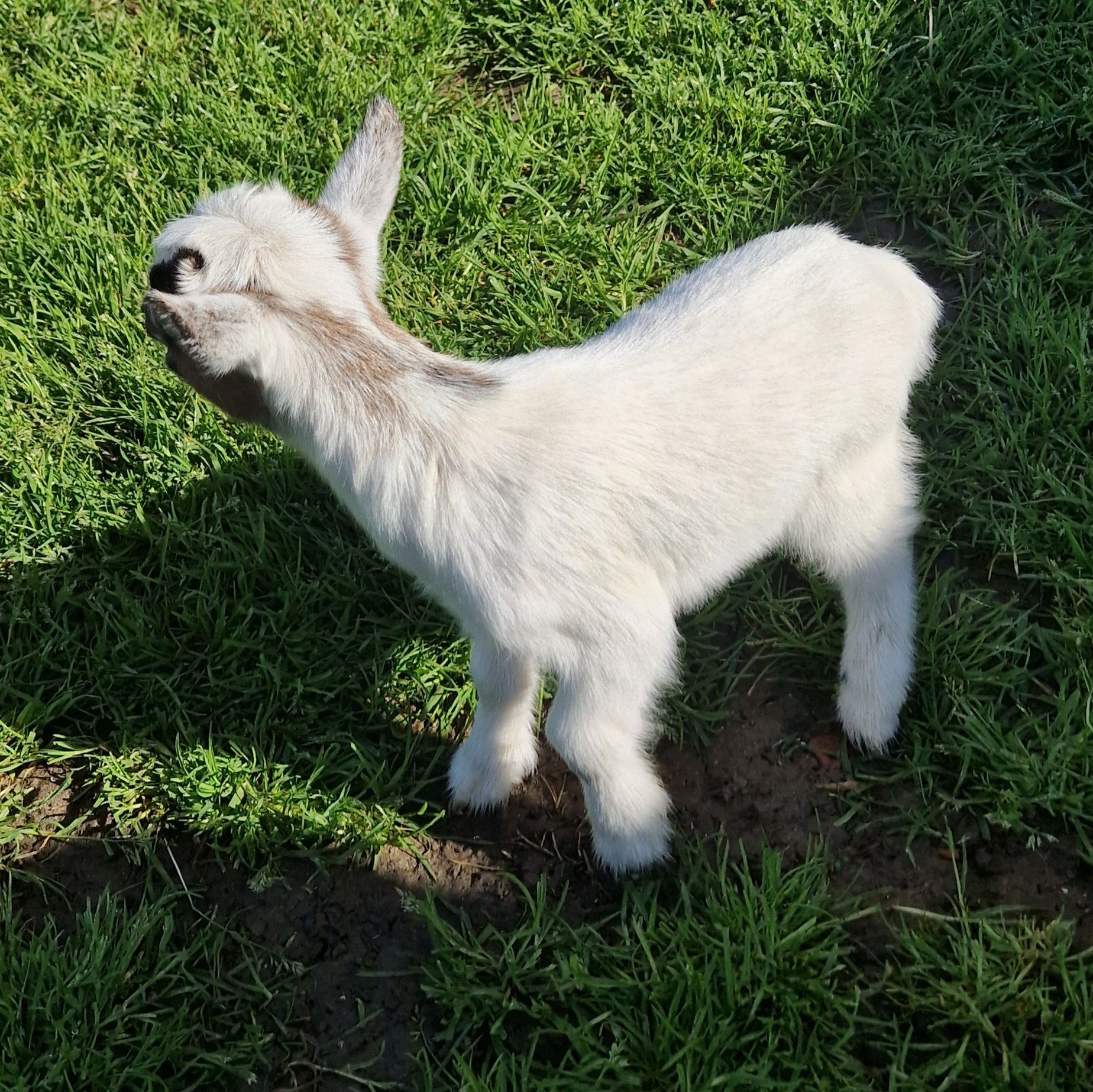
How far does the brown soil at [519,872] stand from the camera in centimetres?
291

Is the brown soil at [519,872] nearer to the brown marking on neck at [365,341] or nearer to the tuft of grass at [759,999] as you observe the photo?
the tuft of grass at [759,999]

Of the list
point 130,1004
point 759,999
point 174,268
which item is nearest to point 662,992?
point 759,999

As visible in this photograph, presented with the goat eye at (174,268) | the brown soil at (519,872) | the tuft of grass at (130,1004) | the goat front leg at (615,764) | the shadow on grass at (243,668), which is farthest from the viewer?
the shadow on grass at (243,668)

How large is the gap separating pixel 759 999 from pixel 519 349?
90.9 inches

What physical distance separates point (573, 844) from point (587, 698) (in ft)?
2.37

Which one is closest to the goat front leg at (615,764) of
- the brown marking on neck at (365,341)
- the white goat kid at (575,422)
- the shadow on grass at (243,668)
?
the white goat kid at (575,422)

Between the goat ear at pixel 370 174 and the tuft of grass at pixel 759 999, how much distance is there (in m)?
1.82

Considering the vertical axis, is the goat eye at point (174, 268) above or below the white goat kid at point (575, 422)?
above

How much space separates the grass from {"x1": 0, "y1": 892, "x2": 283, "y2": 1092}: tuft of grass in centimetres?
4

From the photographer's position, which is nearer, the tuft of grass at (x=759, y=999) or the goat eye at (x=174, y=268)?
the goat eye at (x=174, y=268)

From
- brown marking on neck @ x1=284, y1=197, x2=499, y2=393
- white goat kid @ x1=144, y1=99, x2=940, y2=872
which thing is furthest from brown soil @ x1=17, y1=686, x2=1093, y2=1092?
brown marking on neck @ x1=284, y1=197, x2=499, y2=393

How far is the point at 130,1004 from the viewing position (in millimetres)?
2908

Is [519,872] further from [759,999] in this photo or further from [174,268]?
[174,268]

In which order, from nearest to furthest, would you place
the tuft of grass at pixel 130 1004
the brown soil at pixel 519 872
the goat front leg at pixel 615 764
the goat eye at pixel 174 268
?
1. the goat eye at pixel 174 268
2. the goat front leg at pixel 615 764
3. the tuft of grass at pixel 130 1004
4. the brown soil at pixel 519 872
